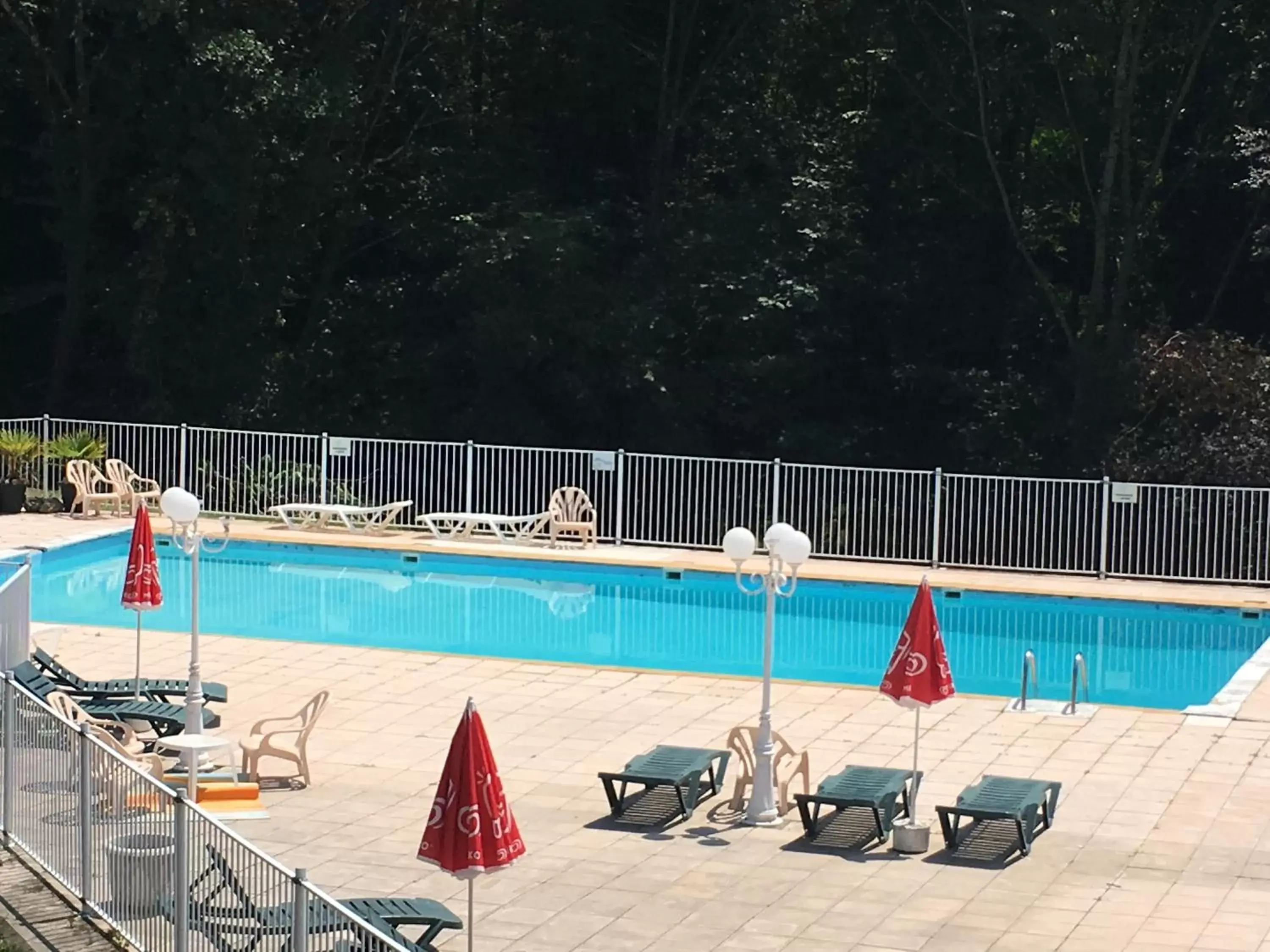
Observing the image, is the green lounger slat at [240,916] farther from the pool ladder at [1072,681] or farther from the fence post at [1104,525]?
the fence post at [1104,525]

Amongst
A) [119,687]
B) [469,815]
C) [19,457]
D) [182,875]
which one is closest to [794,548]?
[469,815]

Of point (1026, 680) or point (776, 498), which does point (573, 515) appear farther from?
point (1026, 680)

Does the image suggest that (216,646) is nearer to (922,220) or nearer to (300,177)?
(300,177)

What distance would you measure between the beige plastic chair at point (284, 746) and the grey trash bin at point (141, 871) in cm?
361

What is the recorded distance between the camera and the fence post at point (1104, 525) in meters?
24.7

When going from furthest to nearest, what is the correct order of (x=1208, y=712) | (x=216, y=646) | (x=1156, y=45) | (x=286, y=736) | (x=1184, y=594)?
(x=1156, y=45) → (x=1184, y=594) → (x=216, y=646) → (x=1208, y=712) → (x=286, y=736)

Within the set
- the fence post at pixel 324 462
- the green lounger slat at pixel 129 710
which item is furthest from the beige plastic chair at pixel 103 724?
the fence post at pixel 324 462

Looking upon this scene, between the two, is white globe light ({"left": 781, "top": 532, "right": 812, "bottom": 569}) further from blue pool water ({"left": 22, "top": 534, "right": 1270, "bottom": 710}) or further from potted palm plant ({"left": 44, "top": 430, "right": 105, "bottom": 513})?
potted palm plant ({"left": 44, "top": 430, "right": 105, "bottom": 513})

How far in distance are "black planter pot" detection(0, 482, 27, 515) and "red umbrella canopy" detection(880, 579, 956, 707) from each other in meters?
17.7

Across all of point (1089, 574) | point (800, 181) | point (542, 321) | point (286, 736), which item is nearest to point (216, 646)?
point (286, 736)

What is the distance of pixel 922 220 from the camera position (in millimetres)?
33125

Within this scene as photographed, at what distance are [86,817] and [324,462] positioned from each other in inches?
697

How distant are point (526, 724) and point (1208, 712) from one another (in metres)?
5.77

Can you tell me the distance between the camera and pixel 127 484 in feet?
91.1
